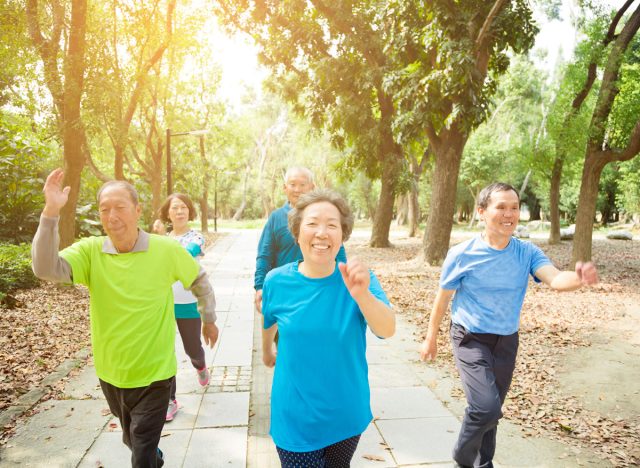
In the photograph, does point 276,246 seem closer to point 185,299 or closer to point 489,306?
point 185,299

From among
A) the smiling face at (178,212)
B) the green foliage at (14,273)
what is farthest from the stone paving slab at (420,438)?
the green foliage at (14,273)

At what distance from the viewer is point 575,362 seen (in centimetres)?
579

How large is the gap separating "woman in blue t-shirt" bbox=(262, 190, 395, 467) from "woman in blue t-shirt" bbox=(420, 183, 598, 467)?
1.16 metres

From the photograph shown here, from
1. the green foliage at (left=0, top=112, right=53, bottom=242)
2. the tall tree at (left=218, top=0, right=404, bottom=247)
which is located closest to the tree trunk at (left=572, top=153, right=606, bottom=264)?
the tall tree at (left=218, top=0, right=404, bottom=247)

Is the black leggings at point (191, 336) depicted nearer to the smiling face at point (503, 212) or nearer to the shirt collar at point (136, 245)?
the shirt collar at point (136, 245)

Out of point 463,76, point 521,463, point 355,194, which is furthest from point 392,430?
point 355,194

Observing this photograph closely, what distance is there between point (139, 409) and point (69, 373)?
3.43 m

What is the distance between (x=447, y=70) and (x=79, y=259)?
9.44 meters

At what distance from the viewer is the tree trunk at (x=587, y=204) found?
11180 mm

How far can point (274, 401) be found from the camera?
208cm

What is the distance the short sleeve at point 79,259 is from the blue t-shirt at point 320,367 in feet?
4.07

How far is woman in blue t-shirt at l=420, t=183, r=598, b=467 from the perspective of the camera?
9.41ft

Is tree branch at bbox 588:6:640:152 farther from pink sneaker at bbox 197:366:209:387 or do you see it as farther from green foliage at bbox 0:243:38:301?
green foliage at bbox 0:243:38:301

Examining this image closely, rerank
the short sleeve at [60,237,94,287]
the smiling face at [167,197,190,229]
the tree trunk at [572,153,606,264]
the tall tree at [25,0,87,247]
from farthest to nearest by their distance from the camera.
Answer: the tree trunk at [572,153,606,264], the tall tree at [25,0,87,247], the smiling face at [167,197,190,229], the short sleeve at [60,237,94,287]
